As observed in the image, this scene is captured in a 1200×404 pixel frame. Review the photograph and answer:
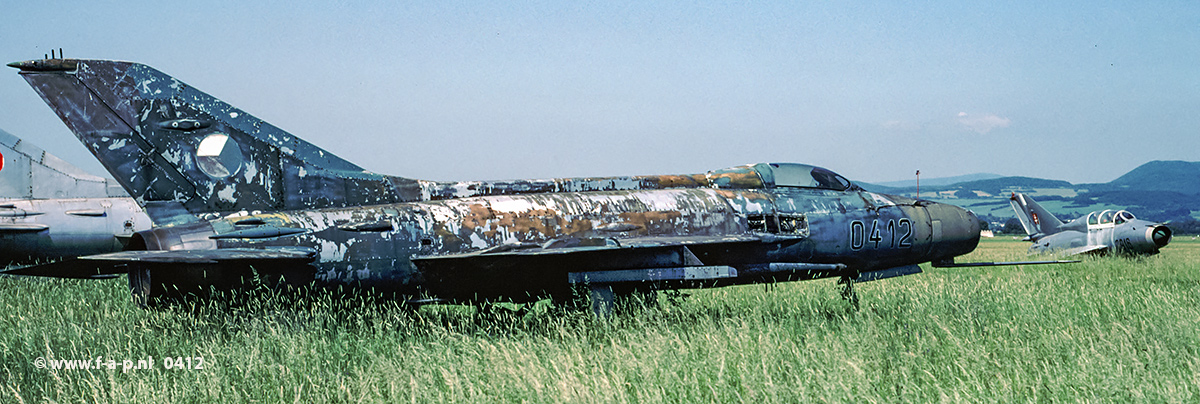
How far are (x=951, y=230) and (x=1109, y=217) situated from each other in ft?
59.2

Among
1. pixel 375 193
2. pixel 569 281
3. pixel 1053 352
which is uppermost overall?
pixel 375 193

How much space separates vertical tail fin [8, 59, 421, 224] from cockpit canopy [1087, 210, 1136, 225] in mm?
24930

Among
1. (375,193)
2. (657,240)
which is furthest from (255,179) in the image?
(657,240)

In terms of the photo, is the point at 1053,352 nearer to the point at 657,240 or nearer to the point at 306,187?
the point at 657,240

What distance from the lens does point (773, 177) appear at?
10.5m

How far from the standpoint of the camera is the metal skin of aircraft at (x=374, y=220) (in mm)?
8211

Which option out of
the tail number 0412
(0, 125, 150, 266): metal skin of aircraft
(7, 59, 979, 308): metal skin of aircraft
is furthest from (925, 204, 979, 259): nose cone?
(0, 125, 150, 266): metal skin of aircraft

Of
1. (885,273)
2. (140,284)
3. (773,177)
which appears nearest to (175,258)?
(140,284)

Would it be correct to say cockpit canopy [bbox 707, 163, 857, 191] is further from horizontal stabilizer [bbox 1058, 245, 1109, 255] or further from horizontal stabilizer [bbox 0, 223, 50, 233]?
horizontal stabilizer [bbox 1058, 245, 1109, 255]

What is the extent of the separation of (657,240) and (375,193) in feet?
11.1

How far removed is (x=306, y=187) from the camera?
909cm

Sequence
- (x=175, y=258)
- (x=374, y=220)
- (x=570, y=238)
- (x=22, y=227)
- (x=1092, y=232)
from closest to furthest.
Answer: (x=175, y=258)
(x=374, y=220)
(x=570, y=238)
(x=22, y=227)
(x=1092, y=232)

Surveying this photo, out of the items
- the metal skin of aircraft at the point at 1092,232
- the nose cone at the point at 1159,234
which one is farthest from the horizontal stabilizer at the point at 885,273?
the metal skin of aircraft at the point at 1092,232

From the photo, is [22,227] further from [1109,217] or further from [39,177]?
[1109,217]
